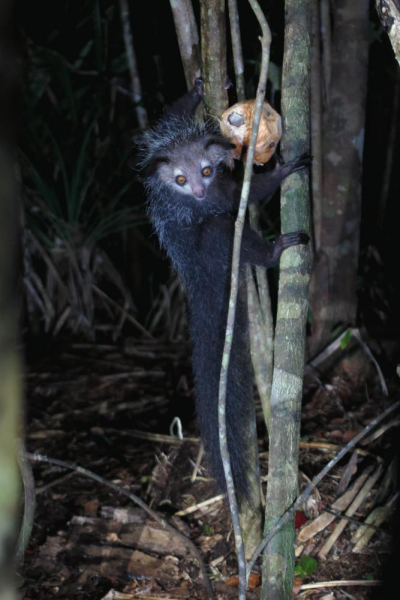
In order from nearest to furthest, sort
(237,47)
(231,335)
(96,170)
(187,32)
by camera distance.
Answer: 1. (231,335)
2. (237,47)
3. (187,32)
4. (96,170)

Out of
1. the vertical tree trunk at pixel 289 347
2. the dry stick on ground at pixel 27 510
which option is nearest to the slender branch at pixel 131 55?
the vertical tree trunk at pixel 289 347

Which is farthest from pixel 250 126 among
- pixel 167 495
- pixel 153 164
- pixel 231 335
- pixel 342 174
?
pixel 167 495

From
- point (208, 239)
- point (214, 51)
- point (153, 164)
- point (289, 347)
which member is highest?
point (214, 51)

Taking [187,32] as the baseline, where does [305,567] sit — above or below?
below

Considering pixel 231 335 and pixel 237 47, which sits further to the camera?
pixel 237 47

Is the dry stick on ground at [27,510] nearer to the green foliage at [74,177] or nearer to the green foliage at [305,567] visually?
the green foliage at [305,567]

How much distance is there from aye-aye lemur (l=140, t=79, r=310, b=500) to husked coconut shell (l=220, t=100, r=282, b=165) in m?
0.10

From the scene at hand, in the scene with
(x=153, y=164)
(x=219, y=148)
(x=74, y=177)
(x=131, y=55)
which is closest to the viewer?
(x=219, y=148)

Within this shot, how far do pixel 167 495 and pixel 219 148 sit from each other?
182 cm

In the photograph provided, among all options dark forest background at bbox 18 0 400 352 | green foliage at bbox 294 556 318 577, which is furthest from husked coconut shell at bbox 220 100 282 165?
dark forest background at bbox 18 0 400 352

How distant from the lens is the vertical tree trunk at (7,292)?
94 cm

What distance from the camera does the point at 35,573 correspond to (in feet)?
9.90

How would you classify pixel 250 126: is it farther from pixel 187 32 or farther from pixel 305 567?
pixel 305 567

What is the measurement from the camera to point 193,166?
3676mm
